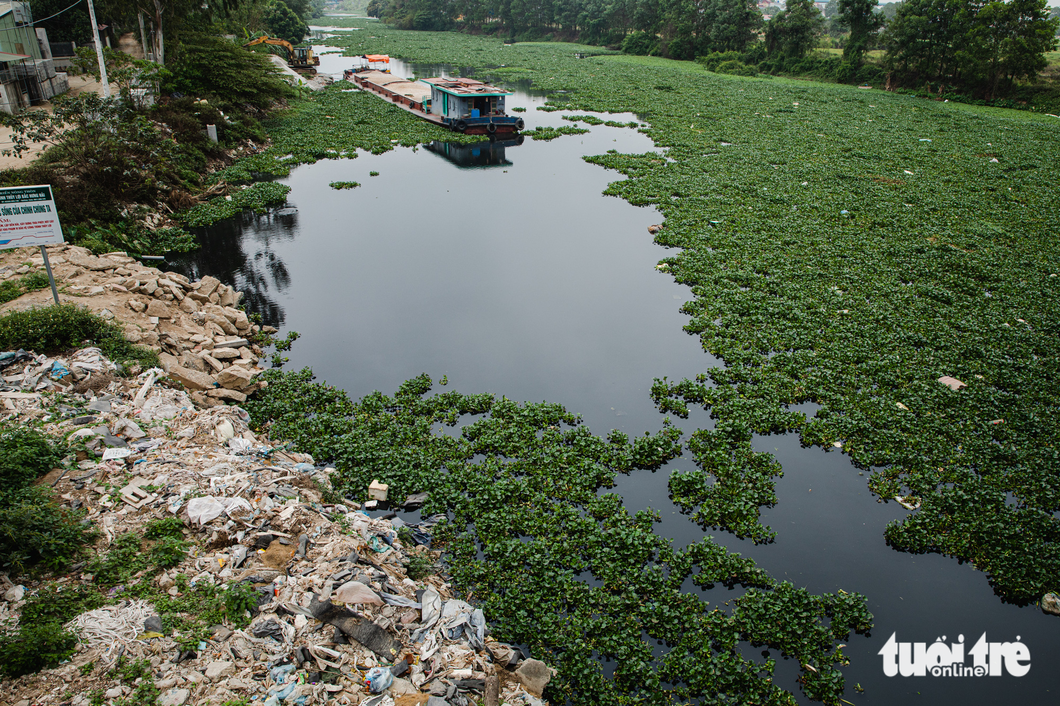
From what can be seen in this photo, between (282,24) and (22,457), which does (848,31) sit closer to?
(282,24)

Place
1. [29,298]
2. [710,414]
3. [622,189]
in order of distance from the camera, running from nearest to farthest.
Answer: [710,414] → [29,298] → [622,189]

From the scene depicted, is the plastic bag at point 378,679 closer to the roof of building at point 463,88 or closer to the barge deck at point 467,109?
the barge deck at point 467,109

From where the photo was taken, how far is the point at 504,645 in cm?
626

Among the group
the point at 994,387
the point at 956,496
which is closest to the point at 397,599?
the point at 956,496

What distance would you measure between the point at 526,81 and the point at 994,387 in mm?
44959

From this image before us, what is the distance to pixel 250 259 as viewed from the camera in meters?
16.1

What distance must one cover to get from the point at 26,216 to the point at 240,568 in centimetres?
733

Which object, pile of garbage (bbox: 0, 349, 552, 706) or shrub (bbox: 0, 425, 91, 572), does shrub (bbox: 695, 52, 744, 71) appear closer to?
pile of garbage (bbox: 0, 349, 552, 706)

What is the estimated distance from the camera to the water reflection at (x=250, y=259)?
14.1 meters

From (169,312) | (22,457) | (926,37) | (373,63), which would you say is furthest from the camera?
(373,63)

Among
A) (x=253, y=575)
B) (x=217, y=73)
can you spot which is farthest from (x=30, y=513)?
(x=217, y=73)

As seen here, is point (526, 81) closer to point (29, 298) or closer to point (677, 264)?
point (677, 264)

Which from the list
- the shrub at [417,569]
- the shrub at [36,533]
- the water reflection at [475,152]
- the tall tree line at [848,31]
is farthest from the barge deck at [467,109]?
the tall tree line at [848,31]

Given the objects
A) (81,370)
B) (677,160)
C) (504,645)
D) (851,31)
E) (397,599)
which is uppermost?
(851,31)
